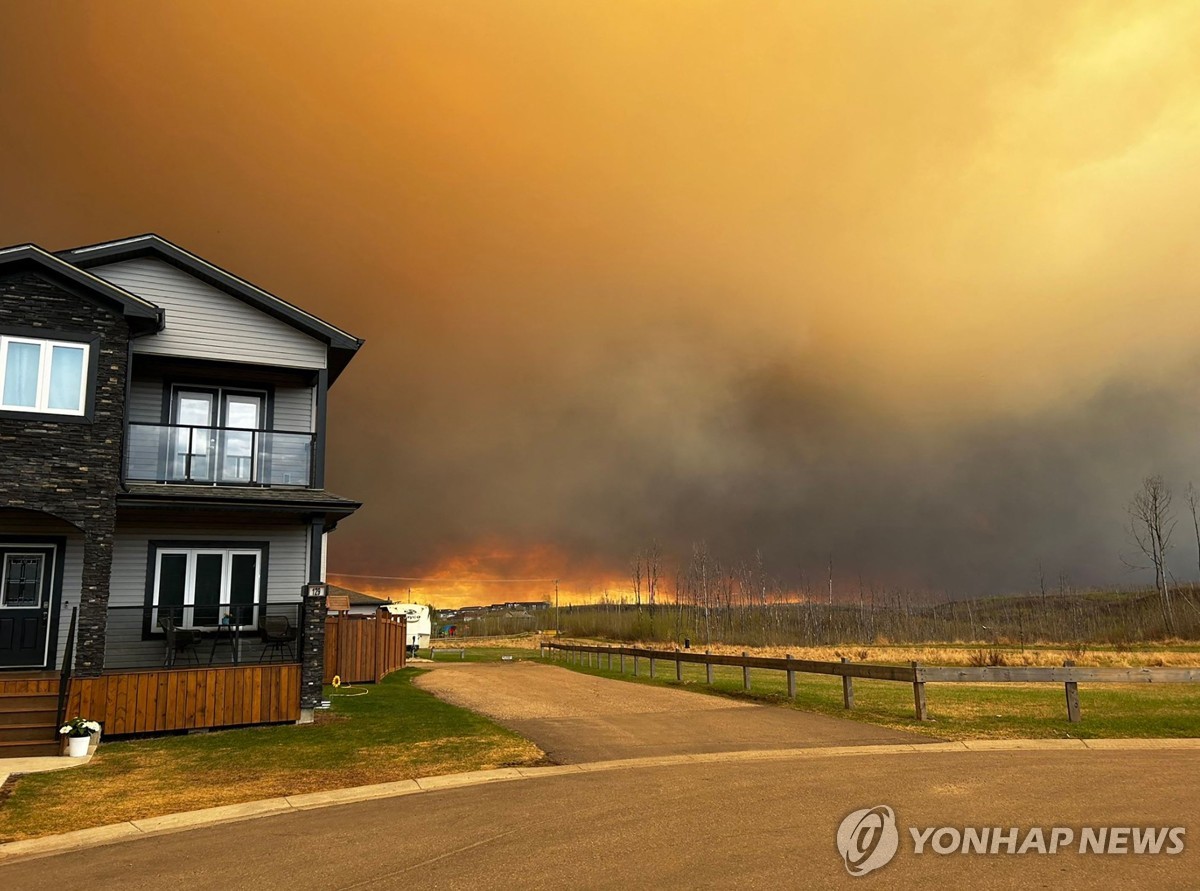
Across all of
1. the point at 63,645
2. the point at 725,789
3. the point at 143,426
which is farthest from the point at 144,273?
the point at 725,789

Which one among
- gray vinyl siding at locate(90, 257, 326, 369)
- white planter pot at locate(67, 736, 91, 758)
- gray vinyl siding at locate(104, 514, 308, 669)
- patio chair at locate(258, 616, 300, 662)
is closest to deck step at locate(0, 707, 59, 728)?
white planter pot at locate(67, 736, 91, 758)

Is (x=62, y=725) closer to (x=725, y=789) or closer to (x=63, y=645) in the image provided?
(x=63, y=645)

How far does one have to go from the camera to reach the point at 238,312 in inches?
776

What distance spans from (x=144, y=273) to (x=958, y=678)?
61.2 feet

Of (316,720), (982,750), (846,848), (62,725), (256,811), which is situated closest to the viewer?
(846,848)

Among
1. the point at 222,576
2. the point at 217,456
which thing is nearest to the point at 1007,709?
the point at 222,576

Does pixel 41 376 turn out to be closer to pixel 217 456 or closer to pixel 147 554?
pixel 217 456

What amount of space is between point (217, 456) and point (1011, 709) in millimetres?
17435

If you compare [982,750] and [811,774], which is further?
[982,750]

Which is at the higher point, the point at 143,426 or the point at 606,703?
the point at 143,426

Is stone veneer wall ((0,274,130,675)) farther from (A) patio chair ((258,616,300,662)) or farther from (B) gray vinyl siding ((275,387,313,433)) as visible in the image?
(B) gray vinyl siding ((275,387,313,433))

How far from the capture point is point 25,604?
57.5 feet

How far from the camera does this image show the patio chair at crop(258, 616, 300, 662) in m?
17.9
